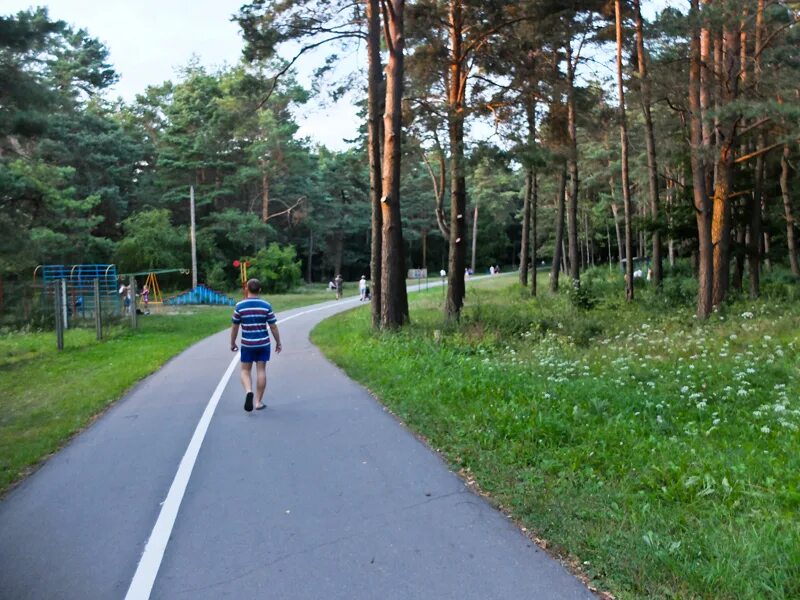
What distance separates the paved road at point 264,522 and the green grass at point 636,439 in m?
0.43

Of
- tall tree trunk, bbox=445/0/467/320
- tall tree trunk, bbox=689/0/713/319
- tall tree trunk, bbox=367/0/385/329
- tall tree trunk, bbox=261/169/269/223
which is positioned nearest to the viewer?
tall tree trunk, bbox=367/0/385/329

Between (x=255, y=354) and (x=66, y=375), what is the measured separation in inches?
286

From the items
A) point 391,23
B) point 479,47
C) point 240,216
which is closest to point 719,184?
point 479,47

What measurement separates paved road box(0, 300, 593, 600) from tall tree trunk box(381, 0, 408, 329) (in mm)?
8430

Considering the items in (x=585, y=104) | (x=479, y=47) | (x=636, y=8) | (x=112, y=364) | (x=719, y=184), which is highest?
(x=636, y=8)

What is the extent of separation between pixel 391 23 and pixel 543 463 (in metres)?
13.6

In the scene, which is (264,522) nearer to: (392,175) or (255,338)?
(255,338)

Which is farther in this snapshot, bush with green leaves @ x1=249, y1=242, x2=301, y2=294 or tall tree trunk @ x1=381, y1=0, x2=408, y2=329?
bush with green leaves @ x1=249, y1=242, x2=301, y2=294

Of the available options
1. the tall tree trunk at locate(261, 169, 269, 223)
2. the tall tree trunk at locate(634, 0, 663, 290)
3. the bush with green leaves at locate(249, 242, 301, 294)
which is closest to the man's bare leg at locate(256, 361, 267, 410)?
the tall tree trunk at locate(634, 0, 663, 290)

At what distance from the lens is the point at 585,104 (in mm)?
20500

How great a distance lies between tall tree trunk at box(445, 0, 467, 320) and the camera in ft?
61.1

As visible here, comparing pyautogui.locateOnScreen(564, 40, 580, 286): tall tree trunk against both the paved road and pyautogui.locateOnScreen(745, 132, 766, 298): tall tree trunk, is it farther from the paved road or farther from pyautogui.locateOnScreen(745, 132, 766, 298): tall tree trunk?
the paved road

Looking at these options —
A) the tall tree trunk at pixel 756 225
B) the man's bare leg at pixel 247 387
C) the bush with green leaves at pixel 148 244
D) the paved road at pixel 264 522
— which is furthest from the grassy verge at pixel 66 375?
the bush with green leaves at pixel 148 244

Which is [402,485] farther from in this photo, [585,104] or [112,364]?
[585,104]
